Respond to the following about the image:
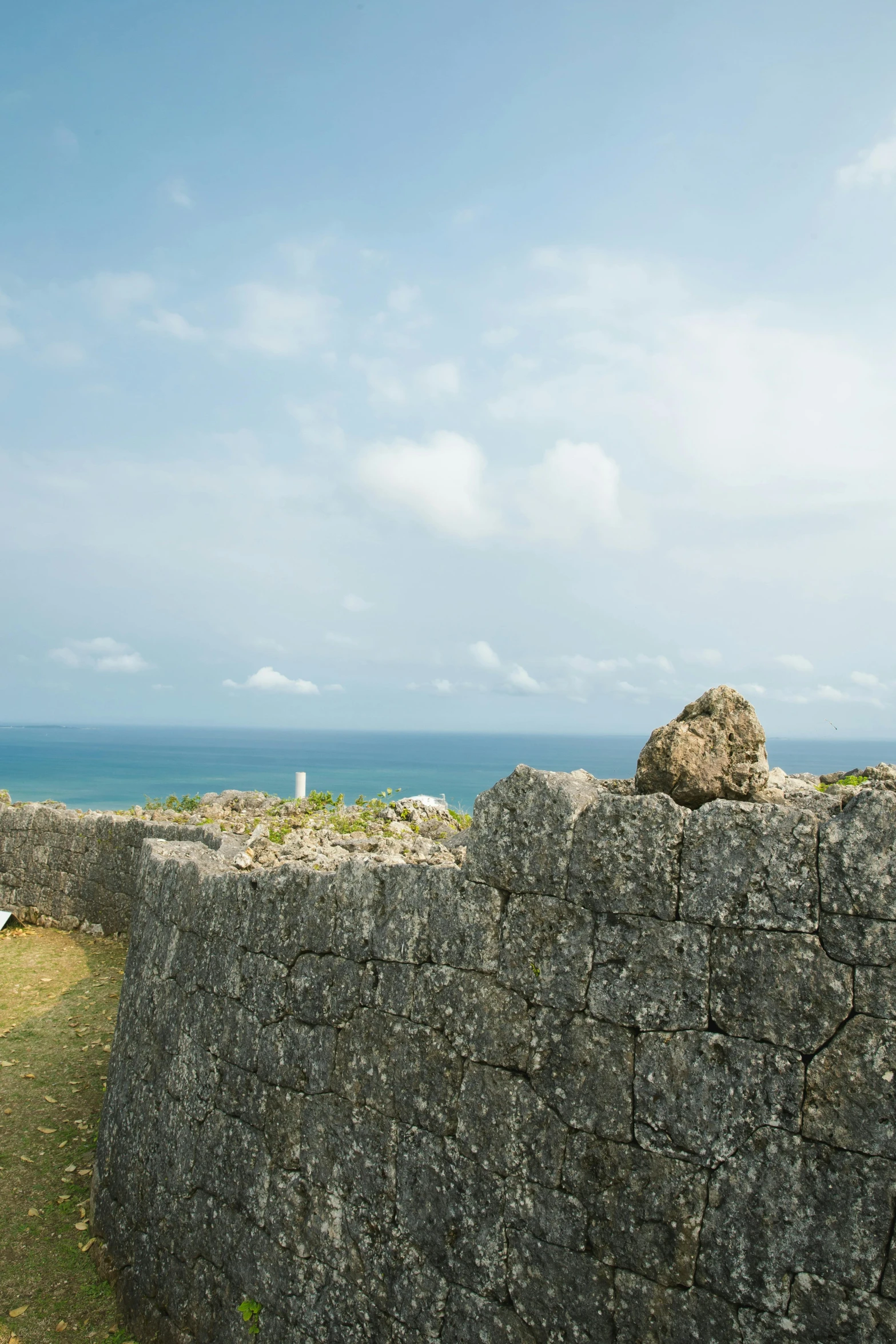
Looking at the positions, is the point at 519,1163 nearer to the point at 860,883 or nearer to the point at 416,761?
the point at 860,883

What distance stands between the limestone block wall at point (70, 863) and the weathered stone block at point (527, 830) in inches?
340

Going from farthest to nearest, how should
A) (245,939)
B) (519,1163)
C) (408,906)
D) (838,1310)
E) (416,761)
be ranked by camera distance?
(416,761), (245,939), (408,906), (519,1163), (838,1310)

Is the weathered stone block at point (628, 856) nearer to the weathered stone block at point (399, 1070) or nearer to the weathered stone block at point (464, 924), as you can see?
the weathered stone block at point (464, 924)

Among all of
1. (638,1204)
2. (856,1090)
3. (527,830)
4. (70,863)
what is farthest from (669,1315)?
Answer: (70,863)

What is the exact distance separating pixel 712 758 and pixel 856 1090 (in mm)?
1371

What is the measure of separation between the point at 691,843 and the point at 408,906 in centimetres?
142

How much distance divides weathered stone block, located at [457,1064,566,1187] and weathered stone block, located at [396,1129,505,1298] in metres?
0.09

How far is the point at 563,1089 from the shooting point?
10.3ft

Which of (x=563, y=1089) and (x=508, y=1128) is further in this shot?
(x=508, y=1128)

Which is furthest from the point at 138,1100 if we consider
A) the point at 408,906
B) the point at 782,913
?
the point at 782,913

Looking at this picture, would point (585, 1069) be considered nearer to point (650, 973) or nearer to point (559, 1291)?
point (650, 973)

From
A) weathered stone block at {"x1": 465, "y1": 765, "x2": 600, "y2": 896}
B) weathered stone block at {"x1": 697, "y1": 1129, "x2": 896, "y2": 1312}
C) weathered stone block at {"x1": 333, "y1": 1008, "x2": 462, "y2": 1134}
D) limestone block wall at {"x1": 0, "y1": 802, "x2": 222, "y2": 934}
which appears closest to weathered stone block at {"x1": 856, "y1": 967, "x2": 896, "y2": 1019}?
weathered stone block at {"x1": 697, "y1": 1129, "x2": 896, "y2": 1312}

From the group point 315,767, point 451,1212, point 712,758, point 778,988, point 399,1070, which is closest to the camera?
point 778,988

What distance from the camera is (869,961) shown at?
8.43ft
